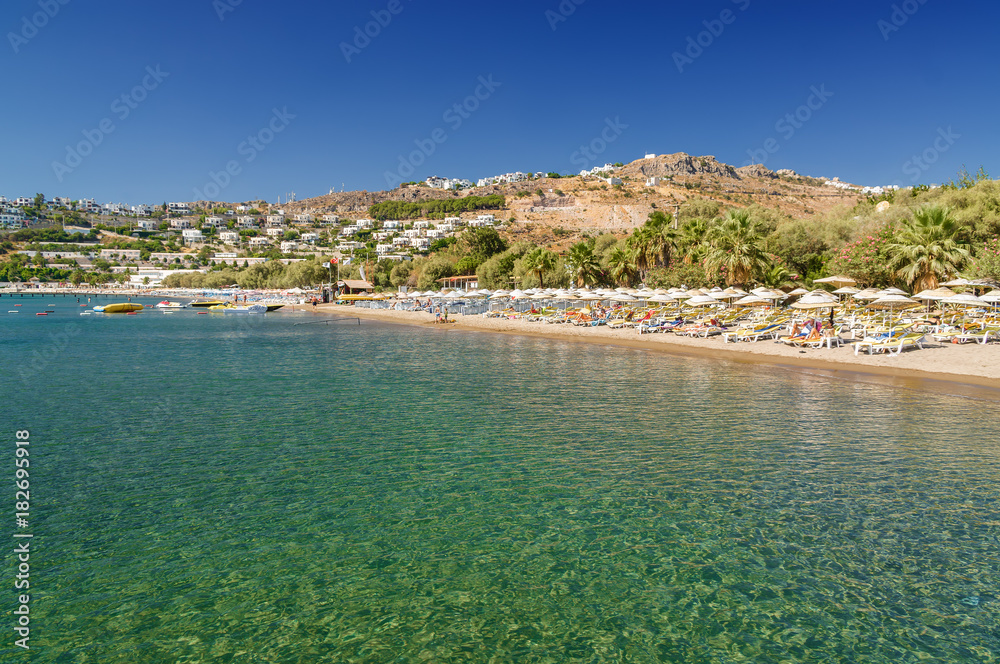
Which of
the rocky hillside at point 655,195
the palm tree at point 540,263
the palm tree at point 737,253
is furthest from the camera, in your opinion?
the rocky hillside at point 655,195

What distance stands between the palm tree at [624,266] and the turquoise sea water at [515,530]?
29.3m

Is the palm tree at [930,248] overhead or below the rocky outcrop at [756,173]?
below

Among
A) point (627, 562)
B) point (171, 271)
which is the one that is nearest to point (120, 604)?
point (627, 562)

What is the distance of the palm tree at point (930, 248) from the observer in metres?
25.1

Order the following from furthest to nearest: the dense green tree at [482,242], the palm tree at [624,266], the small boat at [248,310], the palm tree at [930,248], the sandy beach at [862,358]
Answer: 1. the dense green tree at [482,242]
2. the small boat at [248,310]
3. the palm tree at [624,266]
4. the palm tree at [930,248]
5. the sandy beach at [862,358]

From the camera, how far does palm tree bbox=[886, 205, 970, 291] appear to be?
82.3 feet

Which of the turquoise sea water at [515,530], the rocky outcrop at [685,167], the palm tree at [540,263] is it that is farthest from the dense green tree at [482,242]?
the rocky outcrop at [685,167]

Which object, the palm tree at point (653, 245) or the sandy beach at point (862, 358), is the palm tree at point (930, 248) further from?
the palm tree at point (653, 245)

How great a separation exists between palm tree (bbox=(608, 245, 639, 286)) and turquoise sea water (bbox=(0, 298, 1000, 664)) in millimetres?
29336

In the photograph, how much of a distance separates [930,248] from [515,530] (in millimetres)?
27055

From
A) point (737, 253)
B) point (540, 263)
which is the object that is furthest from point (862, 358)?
point (540, 263)

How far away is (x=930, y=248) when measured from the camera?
989 inches

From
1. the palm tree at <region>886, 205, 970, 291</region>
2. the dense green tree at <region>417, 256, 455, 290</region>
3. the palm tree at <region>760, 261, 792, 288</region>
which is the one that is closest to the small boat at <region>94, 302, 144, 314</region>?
the dense green tree at <region>417, 256, 455, 290</region>

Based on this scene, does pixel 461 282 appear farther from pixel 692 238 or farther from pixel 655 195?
pixel 655 195
